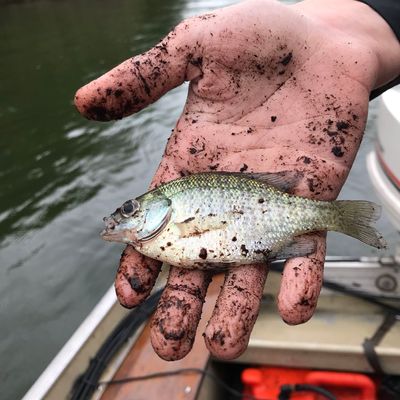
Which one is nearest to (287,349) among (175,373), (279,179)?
(175,373)

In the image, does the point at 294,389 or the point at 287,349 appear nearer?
the point at 294,389

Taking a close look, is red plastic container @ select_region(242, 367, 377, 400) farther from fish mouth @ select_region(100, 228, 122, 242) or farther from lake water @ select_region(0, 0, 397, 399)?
lake water @ select_region(0, 0, 397, 399)

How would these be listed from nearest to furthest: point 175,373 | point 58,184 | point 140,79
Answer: point 140,79 → point 175,373 → point 58,184

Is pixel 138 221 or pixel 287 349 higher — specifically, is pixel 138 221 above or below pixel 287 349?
above

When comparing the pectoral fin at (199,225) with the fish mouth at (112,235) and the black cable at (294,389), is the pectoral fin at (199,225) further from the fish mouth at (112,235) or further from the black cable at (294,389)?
the black cable at (294,389)

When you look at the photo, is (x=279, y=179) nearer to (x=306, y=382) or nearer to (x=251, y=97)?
(x=251, y=97)

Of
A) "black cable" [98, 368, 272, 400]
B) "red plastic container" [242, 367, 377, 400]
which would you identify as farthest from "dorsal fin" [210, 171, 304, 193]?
"black cable" [98, 368, 272, 400]

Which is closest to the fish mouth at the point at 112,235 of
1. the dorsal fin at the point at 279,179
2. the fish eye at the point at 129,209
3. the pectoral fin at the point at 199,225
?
the fish eye at the point at 129,209
